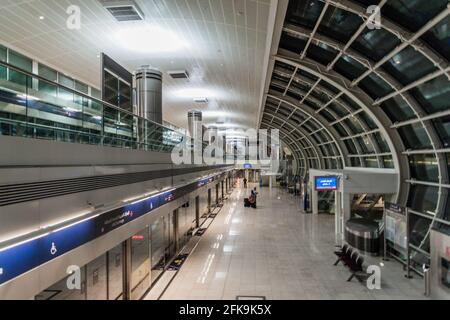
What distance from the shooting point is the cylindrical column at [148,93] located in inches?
520

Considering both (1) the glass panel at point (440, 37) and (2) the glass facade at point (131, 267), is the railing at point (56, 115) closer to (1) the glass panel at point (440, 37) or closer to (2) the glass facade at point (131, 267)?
(2) the glass facade at point (131, 267)

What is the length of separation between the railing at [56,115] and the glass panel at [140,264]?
281 centimetres

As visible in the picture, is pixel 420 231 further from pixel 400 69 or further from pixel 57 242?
pixel 57 242

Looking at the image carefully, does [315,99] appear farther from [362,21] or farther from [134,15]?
[134,15]

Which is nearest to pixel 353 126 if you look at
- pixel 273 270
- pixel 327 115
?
pixel 327 115

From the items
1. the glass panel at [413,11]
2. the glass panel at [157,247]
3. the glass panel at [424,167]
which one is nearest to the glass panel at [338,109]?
the glass panel at [424,167]

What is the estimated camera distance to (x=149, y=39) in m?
10.5

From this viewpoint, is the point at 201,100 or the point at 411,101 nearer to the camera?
the point at 411,101

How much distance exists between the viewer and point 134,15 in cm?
838

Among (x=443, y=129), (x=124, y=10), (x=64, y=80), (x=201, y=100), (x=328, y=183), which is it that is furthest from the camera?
(x=201, y=100)

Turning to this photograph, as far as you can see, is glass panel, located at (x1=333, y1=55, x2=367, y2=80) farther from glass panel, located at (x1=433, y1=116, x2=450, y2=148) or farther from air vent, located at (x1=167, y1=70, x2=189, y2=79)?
air vent, located at (x1=167, y1=70, x2=189, y2=79)

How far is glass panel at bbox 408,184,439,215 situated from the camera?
11086 mm

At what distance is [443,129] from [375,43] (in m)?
3.64

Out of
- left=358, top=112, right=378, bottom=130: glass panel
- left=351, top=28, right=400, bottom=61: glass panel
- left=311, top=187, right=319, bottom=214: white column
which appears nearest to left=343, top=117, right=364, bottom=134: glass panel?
left=358, top=112, right=378, bottom=130: glass panel
